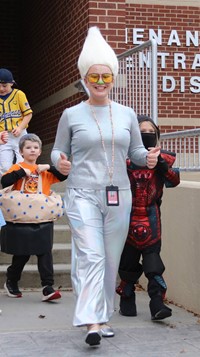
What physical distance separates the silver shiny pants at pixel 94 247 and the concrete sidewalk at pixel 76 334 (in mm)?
243

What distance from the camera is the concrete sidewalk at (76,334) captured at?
4.77m

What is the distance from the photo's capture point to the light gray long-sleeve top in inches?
196

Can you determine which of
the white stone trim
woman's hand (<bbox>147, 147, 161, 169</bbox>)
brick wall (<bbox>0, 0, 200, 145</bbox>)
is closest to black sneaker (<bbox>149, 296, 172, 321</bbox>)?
woman's hand (<bbox>147, 147, 161, 169</bbox>)

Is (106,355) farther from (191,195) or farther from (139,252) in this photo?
(191,195)

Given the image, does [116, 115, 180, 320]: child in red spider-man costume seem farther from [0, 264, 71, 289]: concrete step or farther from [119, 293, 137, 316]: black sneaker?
[0, 264, 71, 289]: concrete step

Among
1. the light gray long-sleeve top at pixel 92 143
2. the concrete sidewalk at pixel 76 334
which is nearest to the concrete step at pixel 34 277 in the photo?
the concrete sidewalk at pixel 76 334

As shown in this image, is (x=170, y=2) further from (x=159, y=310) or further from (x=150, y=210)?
(x=159, y=310)

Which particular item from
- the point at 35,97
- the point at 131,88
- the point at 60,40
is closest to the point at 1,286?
the point at 131,88

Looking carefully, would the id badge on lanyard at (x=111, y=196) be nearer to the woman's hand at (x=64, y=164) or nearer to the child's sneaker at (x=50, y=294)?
the woman's hand at (x=64, y=164)

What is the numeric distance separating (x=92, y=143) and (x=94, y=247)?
2.42 ft

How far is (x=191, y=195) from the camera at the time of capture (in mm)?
6086

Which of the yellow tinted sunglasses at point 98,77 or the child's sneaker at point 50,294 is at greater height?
the yellow tinted sunglasses at point 98,77

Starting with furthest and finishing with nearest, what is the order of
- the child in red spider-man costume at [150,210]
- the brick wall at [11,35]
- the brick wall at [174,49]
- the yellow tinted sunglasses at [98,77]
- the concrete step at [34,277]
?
the brick wall at [11,35]
the brick wall at [174,49]
the concrete step at [34,277]
the child in red spider-man costume at [150,210]
the yellow tinted sunglasses at [98,77]

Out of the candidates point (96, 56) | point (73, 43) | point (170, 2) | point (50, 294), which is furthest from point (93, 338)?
point (170, 2)
